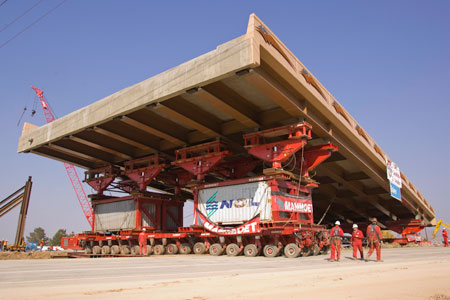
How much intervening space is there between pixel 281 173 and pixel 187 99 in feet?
21.5

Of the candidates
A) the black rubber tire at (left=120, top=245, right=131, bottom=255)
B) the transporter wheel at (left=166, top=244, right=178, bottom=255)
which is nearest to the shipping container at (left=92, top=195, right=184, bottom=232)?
the black rubber tire at (left=120, top=245, right=131, bottom=255)

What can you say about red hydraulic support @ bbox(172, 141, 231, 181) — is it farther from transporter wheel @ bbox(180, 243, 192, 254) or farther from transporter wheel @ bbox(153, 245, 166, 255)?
transporter wheel @ bbox(153, 245, 166, 255)

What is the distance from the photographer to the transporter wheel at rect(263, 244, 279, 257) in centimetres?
1850

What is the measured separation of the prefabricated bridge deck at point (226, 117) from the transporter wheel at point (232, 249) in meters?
7.06

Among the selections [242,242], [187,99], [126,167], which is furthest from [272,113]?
[126,167]

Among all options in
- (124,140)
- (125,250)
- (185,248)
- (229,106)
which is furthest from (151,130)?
(125,250)

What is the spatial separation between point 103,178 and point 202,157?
1218cm

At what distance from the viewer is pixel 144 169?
1121 inches

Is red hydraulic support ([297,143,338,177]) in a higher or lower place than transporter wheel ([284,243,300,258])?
higher

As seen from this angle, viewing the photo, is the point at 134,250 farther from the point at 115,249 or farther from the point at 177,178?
the point at 177,178

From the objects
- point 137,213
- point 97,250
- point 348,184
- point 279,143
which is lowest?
point 97,250

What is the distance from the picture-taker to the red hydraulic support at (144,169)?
27812 mm

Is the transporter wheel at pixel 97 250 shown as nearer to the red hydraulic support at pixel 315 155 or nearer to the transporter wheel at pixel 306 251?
the red hydraulic support at pixel 315 155

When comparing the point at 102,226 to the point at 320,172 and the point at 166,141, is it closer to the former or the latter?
the point at 166,141
